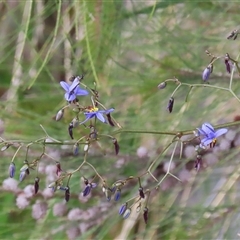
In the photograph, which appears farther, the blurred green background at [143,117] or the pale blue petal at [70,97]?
the blurred green background at [143,117]

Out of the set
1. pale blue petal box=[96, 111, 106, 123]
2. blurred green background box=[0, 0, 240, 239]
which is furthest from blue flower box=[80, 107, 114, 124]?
blurred green background box=[0, 0, 240, 239]

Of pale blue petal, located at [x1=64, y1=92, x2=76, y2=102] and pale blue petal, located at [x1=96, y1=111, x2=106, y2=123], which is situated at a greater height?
pale blue petal, located at [x1=64, y1=92, x2=76, y2=102]

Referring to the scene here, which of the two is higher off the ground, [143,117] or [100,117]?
[100,117]

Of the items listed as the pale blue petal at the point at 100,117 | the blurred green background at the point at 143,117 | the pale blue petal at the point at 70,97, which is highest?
the pale blue petal at the point at 70,97

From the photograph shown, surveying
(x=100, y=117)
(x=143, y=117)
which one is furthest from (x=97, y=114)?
(x=143, y=117)

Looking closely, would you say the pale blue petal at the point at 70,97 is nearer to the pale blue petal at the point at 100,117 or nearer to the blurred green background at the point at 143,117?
the pale blue petal at the point at 100,117

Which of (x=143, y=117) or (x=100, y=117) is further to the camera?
(x=143, y=117)

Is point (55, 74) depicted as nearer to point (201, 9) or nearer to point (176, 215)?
point (201, 9)

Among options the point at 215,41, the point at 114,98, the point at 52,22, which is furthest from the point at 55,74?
the point at 215,41

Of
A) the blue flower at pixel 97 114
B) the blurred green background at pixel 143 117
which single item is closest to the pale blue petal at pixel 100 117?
the blue flower at pixel 97 114

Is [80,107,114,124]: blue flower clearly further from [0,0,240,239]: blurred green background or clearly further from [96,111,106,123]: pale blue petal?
[0,0,240,239]: blurred green background

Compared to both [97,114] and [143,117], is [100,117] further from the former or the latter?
[143,117]
